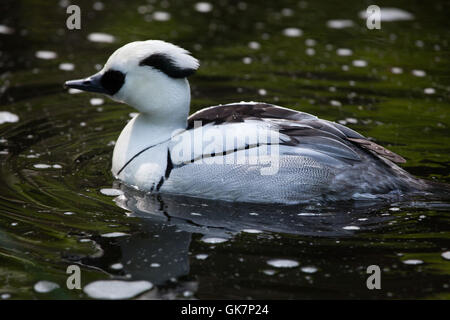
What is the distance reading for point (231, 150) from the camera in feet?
23.7

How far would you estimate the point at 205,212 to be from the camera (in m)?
7.21

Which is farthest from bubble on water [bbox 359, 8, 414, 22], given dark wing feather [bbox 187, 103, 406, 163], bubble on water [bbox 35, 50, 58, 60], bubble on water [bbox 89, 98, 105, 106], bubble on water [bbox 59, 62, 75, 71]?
dark wing feather [bbox 187, 103, 406, 163]

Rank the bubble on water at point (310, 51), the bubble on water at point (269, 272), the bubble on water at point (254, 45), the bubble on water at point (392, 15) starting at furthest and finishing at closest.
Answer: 1. the bubble on water at point (392, 15)
2. the bubble on water at point (254, 45)
3. the bubble on water at point (310, 51)
4. the bubble on water at point (269, 272)

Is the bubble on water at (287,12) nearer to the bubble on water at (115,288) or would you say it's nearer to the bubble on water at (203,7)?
the bubble on water at (203,7)

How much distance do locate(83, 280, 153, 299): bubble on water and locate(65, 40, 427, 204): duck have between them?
176 cm

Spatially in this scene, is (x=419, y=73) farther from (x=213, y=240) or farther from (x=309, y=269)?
(x=309, y=269)

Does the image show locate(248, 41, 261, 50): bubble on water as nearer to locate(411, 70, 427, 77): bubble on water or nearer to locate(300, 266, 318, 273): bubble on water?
locate(411, 70, 427, 77): bubble on water

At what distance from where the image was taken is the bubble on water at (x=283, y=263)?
240 inches

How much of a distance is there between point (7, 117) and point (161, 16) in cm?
513

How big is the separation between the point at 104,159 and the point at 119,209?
1.53 meters

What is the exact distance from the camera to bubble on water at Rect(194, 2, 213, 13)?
14.7 meters

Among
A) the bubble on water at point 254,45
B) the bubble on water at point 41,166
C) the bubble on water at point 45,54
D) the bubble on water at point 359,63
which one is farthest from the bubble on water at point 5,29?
the bubble on water at point 359,63

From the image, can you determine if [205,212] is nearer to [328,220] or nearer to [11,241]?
[328,220]

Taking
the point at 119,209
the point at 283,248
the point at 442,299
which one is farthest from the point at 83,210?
the point at 442,299
